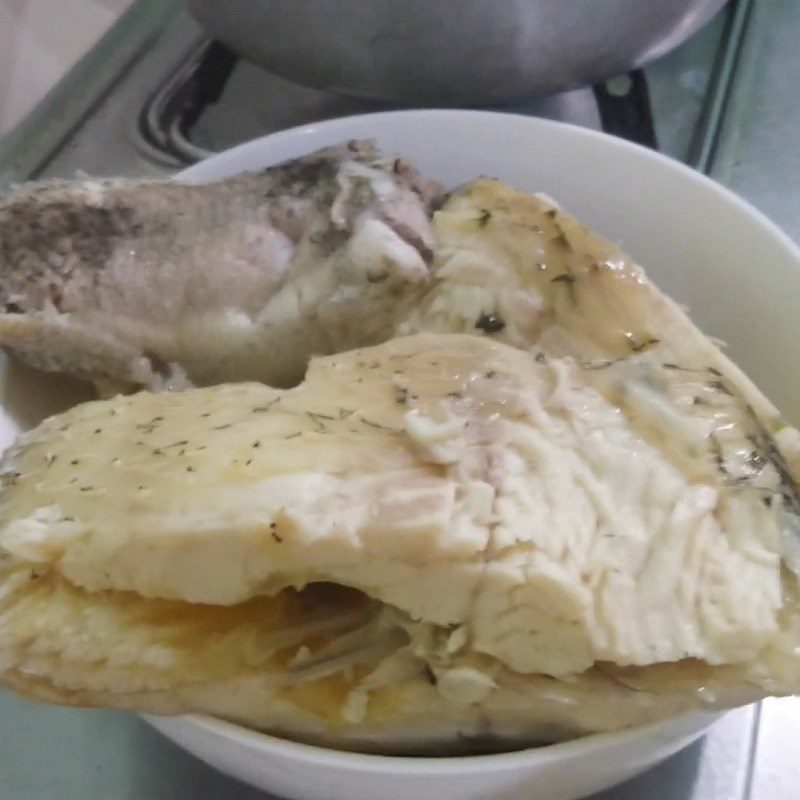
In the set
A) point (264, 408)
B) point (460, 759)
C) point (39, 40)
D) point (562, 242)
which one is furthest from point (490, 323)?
point (39, 40)

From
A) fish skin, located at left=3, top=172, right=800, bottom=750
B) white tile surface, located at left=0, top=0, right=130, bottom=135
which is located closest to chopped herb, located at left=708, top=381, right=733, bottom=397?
fish skin, located at left=3, top=172, right=800, bottom=750

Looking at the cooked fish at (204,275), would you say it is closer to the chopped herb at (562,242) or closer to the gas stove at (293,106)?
the chopped herb at (562,242)

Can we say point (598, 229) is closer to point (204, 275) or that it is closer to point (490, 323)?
point (490, 323)

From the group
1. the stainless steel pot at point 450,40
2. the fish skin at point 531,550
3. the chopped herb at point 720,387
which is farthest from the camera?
the stainless steel pot at point 450,40

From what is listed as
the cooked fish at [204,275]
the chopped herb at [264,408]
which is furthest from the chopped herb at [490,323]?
the chopped herb at [264,408]

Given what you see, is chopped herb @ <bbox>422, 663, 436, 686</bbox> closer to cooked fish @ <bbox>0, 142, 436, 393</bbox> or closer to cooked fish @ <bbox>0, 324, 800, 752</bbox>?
cooked fish @ <bbox>0, 324, 800, 752</bbox>

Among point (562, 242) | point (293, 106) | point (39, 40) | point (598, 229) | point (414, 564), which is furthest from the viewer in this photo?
point (39, 40)
